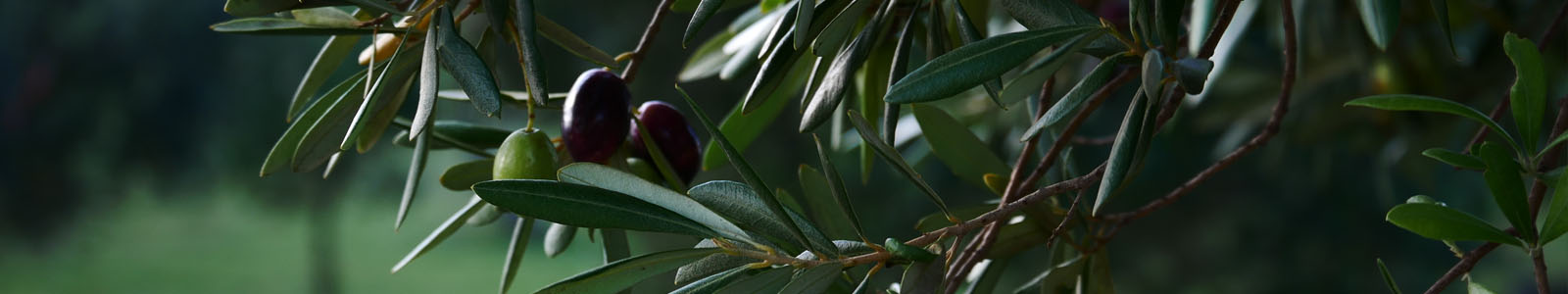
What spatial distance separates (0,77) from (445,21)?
4042 mm

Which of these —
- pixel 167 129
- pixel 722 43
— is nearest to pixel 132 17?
pixel 167 129

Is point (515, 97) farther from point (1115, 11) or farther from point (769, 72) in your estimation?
point (1115, 11)

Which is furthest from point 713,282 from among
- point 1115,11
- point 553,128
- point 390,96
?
point 553,128

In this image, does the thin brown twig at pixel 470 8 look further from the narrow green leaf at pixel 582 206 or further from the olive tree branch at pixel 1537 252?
the olive tree branch at pixel 1537 252

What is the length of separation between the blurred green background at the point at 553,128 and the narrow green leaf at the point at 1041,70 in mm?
130

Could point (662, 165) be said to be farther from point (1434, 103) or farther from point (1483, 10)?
point (1483, 10)

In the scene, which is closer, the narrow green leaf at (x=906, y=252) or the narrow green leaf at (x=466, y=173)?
the narrow green leaf at (x=906, y=252)

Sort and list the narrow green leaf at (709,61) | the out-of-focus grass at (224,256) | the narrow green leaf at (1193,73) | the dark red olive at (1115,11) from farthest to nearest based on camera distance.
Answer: the out-of-focus grass at (224,256)
the dark red olive at (1115,11)
the narrow green leaf at (709,61)
the narrow green leaf at (1193,73)

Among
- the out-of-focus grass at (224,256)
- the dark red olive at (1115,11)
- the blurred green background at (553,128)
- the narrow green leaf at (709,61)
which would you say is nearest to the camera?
the narrow green leaf at (709,61)

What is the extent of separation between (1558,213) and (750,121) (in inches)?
9.5

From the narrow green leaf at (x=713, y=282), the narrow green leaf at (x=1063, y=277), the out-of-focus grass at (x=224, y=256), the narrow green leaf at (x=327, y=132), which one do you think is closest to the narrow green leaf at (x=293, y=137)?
the narrow green leaf at (x=327, y=132)

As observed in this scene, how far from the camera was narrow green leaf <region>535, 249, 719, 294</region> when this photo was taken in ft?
0.85

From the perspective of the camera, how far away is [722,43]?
0.48 m

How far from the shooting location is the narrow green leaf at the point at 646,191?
25cm
